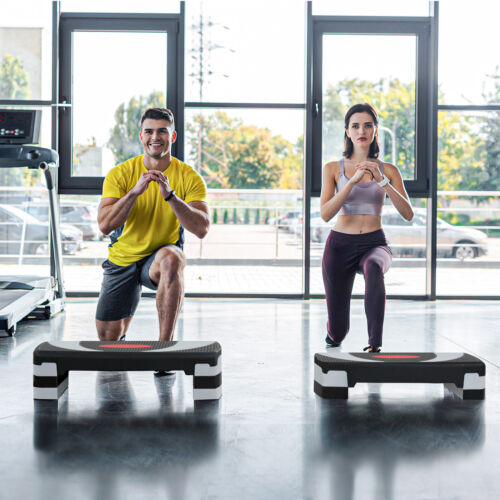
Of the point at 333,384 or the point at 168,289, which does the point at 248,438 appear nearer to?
the point at 333,384

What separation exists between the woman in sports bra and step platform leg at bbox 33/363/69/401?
128 cm

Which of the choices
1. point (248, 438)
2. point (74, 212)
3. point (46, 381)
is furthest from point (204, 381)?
point (74, 212)

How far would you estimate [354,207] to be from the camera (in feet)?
9.45

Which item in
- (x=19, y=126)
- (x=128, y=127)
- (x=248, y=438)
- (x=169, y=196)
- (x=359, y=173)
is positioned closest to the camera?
(x=248, y=438)

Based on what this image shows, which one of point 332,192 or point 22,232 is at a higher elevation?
point 332,192

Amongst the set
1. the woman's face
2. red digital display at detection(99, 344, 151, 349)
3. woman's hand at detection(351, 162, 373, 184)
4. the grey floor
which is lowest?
the grey floor

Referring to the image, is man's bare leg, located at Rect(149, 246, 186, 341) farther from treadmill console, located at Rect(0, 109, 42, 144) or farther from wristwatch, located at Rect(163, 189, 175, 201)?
treadmill console, located at Rect(0, 109, 42, 144)

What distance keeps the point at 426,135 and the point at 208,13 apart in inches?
72.2

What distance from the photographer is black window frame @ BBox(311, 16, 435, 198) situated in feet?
15.7

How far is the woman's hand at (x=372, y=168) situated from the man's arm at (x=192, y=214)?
2.25 ft

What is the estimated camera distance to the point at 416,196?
4.84m

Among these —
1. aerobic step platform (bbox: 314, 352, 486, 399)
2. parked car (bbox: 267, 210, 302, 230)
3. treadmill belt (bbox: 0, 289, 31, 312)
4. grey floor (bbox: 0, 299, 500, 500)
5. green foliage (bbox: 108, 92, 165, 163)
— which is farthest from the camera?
parked car (bbox: 267, 210, 302, 230)

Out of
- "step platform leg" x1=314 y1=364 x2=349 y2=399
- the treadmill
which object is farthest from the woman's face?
the treadmill

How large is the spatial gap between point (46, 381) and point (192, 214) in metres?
0.79
